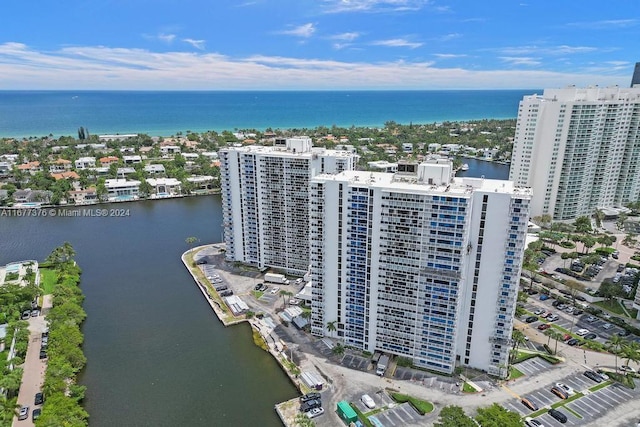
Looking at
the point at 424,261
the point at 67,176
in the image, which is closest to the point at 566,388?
the point at 424,261

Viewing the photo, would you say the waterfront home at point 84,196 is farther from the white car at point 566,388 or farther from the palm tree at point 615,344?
the palm tree at point 615,344

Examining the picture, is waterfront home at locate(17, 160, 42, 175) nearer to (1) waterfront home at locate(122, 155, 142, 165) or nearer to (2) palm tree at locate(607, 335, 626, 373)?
(1) waterfront home at locate(122, 155, 142, 165)

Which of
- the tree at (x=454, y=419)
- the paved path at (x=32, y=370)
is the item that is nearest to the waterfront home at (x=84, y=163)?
the paved path at (x=32, y=370)

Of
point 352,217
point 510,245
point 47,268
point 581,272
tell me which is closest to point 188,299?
point 47,268

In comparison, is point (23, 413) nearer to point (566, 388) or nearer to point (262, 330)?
point (262, 330)

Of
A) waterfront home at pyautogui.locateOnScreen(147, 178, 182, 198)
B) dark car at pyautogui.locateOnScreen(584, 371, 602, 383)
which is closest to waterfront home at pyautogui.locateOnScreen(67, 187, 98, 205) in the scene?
waterfront home at pyautogui.locateOnScreen(147, 178, 182, 198)
